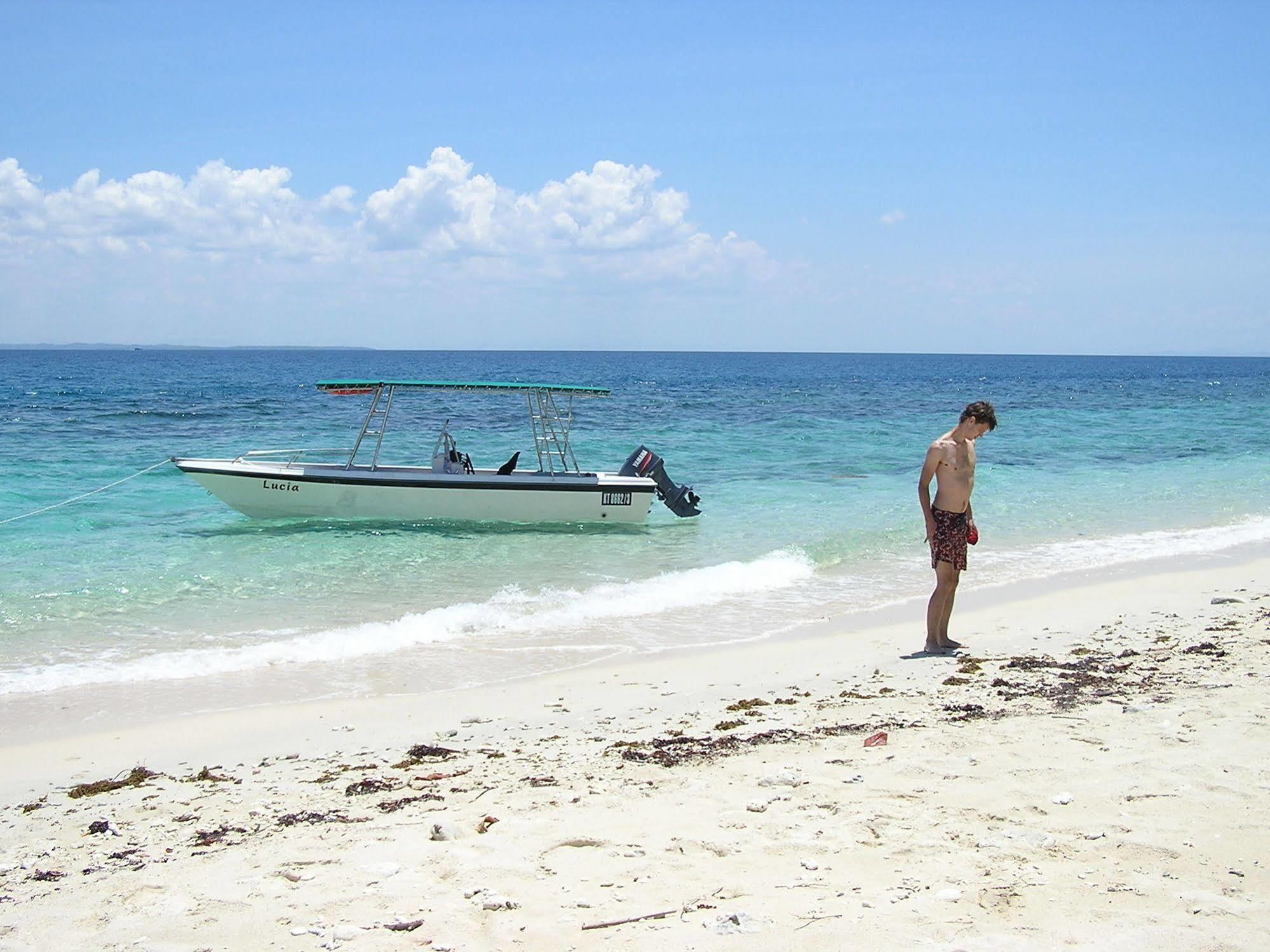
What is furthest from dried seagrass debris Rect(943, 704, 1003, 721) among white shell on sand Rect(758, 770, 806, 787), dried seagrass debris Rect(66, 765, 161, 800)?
dried seagrass debris Rect(66, 765, 161, 800)

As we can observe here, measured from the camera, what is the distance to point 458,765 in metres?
5.55

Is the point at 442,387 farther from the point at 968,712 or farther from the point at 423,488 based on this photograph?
the point at 968,712

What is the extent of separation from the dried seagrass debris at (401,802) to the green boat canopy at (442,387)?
945 cm

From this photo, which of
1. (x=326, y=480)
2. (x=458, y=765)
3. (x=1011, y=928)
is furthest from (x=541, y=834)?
(x=326, y=480)

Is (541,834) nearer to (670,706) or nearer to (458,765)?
(458,765)

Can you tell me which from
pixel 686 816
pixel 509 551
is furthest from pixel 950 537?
pixel 509 551

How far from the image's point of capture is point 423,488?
14.6m

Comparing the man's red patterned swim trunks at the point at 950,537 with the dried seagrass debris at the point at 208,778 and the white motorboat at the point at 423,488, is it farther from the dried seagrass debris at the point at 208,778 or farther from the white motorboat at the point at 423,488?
the white motorboat at the point at 423,488

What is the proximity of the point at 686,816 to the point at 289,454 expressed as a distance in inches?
761

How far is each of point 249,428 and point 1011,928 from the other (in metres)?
30.5

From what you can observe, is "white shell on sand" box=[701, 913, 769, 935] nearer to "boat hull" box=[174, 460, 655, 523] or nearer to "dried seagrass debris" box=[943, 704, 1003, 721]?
"dried seagrass debris" box=[943, 704, 1003, 721]

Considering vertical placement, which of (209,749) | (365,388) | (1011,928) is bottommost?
(209,749)

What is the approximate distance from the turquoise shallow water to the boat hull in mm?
296

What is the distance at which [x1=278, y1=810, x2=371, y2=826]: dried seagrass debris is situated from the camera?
187 inches
